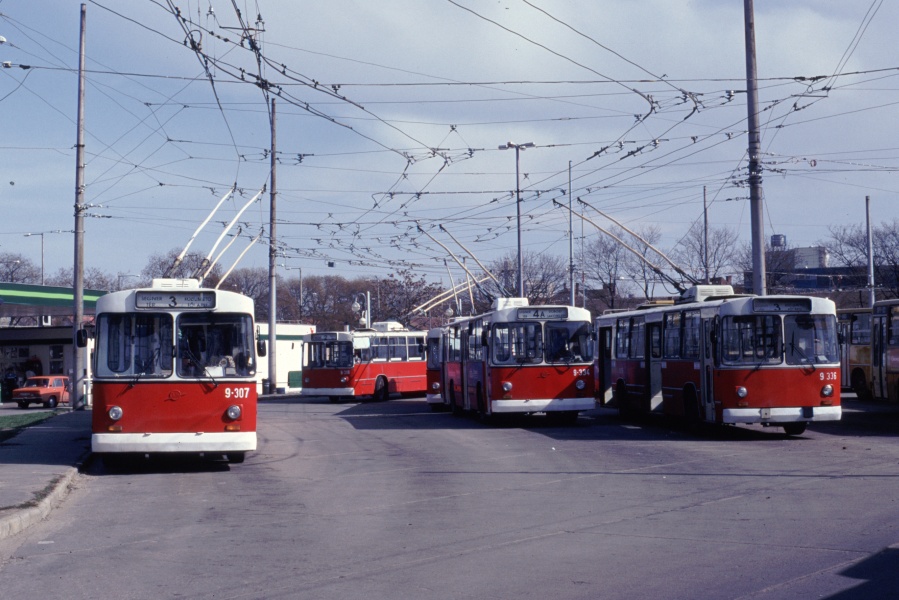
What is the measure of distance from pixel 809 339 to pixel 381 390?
77.8 ft

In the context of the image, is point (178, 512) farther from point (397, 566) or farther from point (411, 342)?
point (411, 342)

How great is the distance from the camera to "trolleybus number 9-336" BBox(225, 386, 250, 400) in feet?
51.3

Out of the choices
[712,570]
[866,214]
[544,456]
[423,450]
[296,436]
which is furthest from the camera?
[866,214]

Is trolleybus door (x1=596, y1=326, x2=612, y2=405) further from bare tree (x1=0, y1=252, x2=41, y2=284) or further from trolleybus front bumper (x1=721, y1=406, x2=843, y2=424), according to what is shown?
bare tree (x1=0, y1=252, x2=41, y2=284)

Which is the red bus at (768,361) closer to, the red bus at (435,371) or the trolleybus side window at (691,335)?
the trolleybus side window at (691,335)

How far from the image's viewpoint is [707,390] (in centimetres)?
2041

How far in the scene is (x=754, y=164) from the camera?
77.8ft

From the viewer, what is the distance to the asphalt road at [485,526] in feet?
25.2

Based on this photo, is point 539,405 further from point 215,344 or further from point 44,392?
point 44,392

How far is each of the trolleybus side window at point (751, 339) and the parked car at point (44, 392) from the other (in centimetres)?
3486

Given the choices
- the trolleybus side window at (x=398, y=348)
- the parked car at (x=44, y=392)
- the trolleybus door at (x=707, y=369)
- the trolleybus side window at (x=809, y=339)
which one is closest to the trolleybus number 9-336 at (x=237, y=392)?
the trolleybus door at (x=707, y=369)

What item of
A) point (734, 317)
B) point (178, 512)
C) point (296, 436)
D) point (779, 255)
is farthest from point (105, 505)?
point (779, 255)

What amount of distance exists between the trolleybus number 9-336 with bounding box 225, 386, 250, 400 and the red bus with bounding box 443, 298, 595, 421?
9.19 m

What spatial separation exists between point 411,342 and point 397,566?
33.7 m
